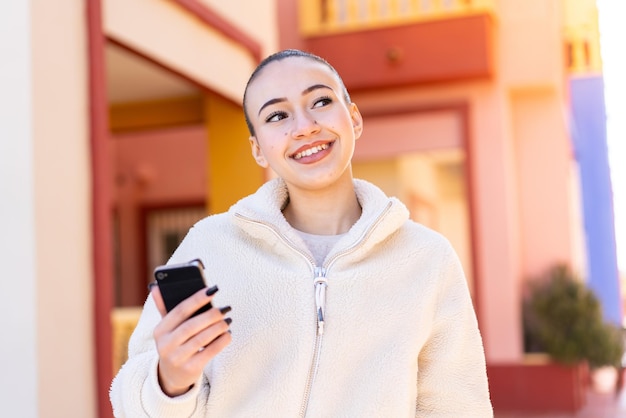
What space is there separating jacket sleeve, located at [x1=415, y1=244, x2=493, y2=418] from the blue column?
1337cm

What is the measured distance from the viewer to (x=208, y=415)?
188 centimetres

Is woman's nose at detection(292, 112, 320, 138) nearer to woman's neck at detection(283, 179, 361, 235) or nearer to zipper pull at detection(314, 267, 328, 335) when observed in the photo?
woman's neck at detection(283, 179, 361, 235)

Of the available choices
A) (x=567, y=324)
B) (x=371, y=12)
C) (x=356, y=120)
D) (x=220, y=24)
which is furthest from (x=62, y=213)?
(x=567, y=324)

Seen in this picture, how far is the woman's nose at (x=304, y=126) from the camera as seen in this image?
196cm

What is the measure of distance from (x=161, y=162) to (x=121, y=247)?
1225 millimetres

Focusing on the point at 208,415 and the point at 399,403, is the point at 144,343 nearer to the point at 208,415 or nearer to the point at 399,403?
the point at 208,415

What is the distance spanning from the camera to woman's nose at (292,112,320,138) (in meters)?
1.96

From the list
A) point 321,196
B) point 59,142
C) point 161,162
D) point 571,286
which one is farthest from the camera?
point 161,162

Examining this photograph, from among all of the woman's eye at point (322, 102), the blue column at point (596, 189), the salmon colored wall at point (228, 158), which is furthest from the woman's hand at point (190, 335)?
the blue column at point (596, 189)

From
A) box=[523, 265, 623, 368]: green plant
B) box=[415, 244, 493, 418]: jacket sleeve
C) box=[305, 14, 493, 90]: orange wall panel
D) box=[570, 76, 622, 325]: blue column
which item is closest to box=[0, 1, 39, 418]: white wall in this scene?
box=[415, 244, 493, 418]: jacket sleeve

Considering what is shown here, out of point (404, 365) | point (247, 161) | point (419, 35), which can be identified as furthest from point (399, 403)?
point (419, 35)

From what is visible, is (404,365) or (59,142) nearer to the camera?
(404,365)

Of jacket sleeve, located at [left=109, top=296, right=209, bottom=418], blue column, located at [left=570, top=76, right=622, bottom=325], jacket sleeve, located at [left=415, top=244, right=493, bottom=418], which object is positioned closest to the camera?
jacket sleeve, located at [left=109, top=296, right=209, bottom=418]

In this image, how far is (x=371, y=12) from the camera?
1050cm
